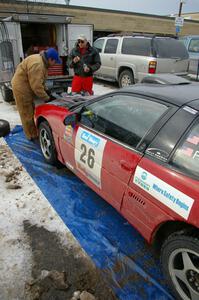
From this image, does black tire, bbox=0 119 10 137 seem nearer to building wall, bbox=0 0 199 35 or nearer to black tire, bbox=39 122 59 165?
black tire, bbox=39 122 59 165

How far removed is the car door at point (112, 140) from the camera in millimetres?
2193

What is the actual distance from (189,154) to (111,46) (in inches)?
348

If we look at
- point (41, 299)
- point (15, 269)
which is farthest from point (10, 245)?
point (41, 299)

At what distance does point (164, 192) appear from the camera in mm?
1822

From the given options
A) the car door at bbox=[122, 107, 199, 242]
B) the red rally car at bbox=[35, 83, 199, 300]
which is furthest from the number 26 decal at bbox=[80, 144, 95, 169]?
the car door at bbox=[122, 107, 199, 242]

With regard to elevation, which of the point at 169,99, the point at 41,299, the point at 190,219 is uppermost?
the point at 169,99

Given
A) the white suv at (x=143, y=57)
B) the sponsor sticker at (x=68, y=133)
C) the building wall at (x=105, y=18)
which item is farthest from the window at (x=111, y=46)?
the sponsor sticker at (x=68, y=133)

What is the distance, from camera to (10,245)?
8.41ft

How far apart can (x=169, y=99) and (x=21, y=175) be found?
2.51 meters

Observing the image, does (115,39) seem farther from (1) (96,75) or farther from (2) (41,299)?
(2) (41,299)

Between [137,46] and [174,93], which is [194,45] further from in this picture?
[174,93]

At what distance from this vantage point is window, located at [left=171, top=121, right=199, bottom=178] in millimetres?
1755

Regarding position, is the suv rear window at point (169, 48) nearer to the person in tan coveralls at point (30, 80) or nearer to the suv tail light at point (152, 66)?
the suv tail light at point (152, 66)

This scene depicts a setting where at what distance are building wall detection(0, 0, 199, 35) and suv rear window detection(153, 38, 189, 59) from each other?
28.4 ft
